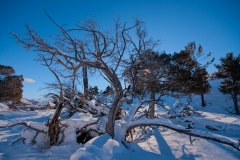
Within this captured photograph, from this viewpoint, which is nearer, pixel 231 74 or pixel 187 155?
pixel 187 155

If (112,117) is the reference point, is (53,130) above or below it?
below

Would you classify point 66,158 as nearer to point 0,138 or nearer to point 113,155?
point 113,155

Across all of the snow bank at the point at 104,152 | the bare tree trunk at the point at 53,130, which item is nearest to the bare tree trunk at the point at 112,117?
the snow bank at the point at 104,152

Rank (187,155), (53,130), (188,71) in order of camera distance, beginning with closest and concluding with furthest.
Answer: (187,155) < (53,130) < (188,71)

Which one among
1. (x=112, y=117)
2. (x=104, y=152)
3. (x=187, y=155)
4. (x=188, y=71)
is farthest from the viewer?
(x=188, y=71)

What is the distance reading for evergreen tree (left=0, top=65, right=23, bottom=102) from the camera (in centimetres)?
1506

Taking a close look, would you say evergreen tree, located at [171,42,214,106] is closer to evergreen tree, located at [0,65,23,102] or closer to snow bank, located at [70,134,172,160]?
snow bank, located at [70,134,172,160]

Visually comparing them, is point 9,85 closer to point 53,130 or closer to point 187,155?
point 53,130

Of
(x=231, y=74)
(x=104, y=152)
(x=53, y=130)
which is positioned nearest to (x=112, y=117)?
(x=104, y=152)

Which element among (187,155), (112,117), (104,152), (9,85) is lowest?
(187,155)

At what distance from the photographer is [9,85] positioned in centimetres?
1550

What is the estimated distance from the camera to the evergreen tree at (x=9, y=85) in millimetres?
15060

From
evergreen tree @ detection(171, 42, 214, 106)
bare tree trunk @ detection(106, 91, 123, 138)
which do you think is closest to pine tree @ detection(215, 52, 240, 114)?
evergreen tree @ detection(171, 42, 214, 106)

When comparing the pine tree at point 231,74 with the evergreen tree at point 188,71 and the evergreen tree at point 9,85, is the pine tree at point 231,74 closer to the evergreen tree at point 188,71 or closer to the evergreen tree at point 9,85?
the evergreen tree at point 188,71
